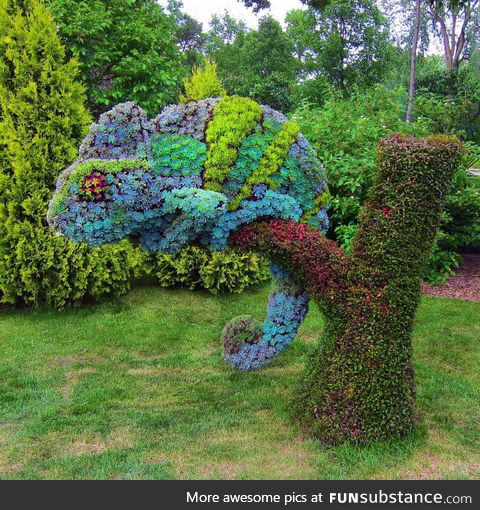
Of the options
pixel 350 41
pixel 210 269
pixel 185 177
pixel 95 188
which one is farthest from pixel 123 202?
pixel 350 41

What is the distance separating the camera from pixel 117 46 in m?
9.91

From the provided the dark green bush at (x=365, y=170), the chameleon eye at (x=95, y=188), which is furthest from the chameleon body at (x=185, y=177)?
the dark green bush at (x=365, y=170)

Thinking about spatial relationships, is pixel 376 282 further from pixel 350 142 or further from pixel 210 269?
pixel 350 142

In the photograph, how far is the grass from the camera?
149 inches

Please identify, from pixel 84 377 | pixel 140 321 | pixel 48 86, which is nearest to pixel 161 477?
pixel 84 377

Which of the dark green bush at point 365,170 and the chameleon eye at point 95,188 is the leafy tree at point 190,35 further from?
the chameleon eye at point 95,188

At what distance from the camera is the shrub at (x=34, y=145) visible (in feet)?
22.1

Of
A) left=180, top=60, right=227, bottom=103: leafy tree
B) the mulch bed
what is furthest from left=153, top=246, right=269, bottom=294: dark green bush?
the mulch bed

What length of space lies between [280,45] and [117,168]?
20.3 meters

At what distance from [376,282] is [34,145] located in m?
5.01

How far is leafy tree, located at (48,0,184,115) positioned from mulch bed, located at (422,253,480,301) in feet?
20.6

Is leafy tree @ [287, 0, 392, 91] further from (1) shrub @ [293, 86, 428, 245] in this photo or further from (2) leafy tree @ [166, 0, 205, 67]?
(1) shrub @ [293, 86, 428, 245]

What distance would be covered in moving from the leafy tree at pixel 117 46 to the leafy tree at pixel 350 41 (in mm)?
10382

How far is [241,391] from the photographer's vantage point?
16.7ft
